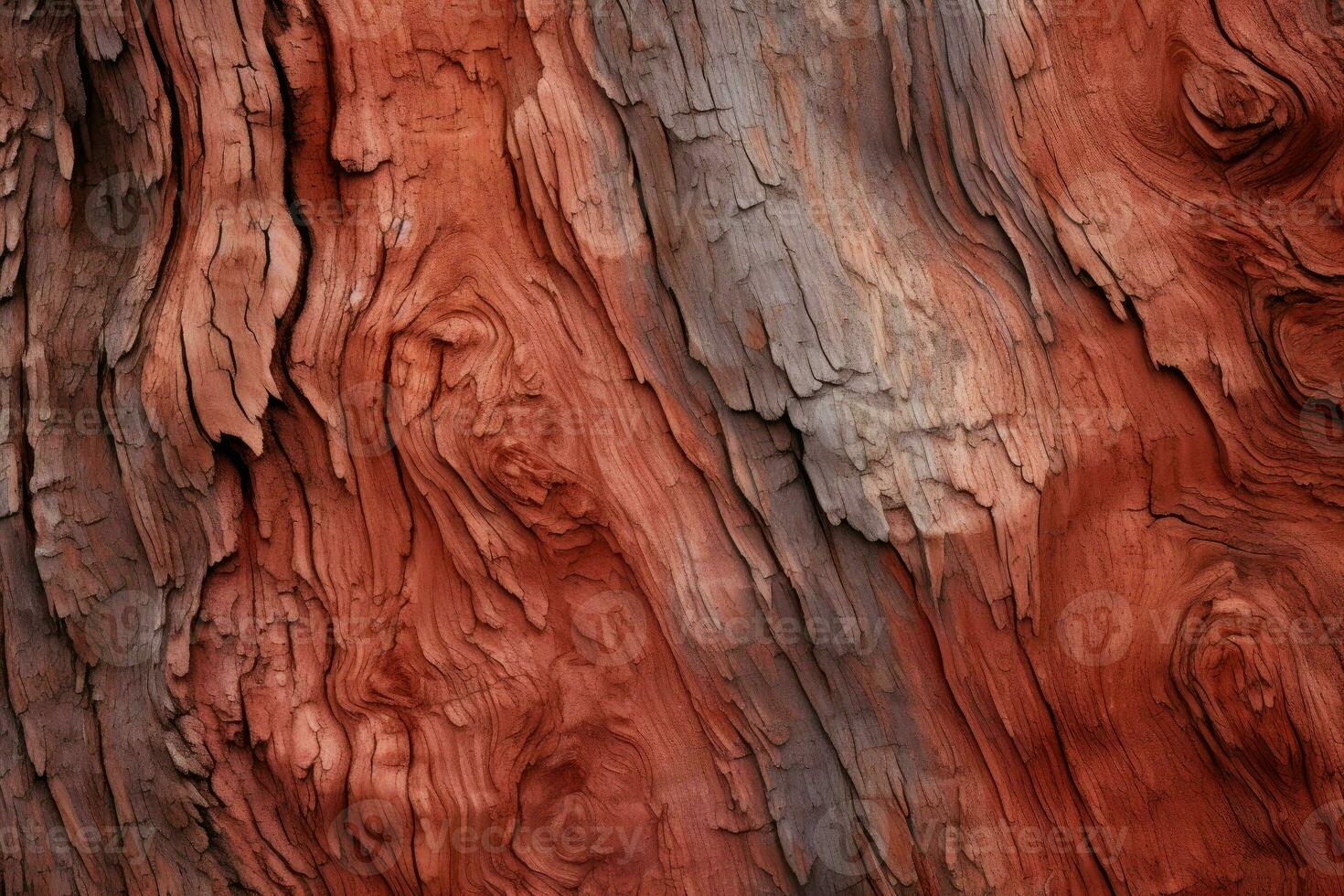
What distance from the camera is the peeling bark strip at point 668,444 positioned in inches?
86.7

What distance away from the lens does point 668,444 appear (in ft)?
7.43

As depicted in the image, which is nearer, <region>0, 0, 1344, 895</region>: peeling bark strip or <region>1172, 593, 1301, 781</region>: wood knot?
<region>1172, 593, 1301, 781</region>: wood knot

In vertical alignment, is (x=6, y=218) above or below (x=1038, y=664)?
above

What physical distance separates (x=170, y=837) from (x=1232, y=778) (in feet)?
8.10

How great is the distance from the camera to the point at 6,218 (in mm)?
2354

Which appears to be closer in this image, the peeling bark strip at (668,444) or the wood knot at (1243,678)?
the wood knot at (1243,678)

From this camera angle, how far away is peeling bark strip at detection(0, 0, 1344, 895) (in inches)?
86.7

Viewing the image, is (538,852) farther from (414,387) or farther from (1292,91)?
(1292,91)

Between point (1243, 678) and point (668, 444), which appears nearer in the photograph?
point (1243, 678)

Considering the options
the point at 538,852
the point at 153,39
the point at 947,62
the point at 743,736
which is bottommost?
the point at 538,852

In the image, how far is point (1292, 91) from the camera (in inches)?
85.3

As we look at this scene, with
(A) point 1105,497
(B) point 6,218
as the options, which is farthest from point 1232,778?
(B) point 6,218

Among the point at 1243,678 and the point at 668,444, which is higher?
the point at 668,444

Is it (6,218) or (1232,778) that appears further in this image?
(6,218)
